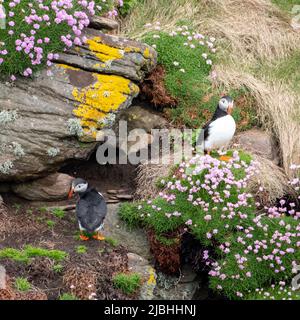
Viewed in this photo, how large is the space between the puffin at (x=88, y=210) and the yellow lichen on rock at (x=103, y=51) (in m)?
1.76

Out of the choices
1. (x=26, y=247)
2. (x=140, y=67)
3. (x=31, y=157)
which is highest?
(x=140, y=67)

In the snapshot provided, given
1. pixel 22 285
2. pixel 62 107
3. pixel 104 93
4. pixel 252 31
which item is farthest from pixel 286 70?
pixel 22 285

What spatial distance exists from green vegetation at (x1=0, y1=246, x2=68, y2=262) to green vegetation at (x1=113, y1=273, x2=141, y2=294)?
0.66 meters

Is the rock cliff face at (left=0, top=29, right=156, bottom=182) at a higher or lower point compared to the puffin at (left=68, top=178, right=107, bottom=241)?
higher

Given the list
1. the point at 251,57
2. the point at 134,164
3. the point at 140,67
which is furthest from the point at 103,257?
the point at 251,57

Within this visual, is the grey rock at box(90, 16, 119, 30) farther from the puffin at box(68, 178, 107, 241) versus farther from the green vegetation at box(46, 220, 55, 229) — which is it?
the green vegetation at box(46, 220, 55, 229)

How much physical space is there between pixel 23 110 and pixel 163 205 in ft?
6.81

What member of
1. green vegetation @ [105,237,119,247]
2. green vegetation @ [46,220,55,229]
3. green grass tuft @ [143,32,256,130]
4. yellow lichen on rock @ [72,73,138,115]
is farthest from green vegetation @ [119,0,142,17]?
green vegetation @ [105,237,119,247]

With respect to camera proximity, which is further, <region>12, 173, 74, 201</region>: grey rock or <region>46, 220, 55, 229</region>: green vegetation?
<region>12, 173, 74, 201</region>: grey rock

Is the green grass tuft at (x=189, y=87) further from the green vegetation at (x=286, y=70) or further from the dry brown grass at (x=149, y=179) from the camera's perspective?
the dry brown grass at (x=149, y=179)

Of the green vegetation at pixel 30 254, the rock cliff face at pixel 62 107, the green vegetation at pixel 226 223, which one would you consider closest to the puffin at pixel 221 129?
the green vegetation at pixel 226 223

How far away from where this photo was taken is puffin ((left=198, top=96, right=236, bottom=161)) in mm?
9469

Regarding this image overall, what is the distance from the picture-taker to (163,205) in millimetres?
9344

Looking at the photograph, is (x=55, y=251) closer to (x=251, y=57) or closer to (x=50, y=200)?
(x=50, y=200)
